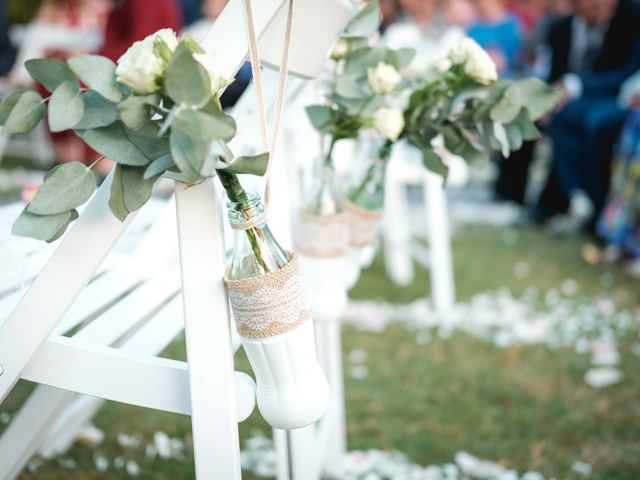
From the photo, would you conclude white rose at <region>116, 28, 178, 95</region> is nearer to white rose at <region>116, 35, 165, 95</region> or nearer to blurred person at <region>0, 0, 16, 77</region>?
white rose at <region>116, 35, 165, 95</region>

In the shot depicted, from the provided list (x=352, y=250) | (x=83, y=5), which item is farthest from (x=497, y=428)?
(x=83, y=5)

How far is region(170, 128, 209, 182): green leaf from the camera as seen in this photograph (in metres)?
0.81

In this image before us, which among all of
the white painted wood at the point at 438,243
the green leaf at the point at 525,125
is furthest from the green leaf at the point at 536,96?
the white painted wood at the point at 438,243

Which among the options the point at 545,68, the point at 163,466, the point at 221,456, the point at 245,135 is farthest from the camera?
the point at 545,68

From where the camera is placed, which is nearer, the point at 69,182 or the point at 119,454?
the point at 69,182

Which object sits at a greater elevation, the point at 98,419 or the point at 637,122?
the point at 637,122

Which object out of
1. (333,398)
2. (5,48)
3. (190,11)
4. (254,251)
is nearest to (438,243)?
(333,398)

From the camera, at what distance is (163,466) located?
5.88 feet

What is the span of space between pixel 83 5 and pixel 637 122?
6.71m

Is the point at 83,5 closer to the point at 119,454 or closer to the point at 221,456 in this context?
the point at 119,454

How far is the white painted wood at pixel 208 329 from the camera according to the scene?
0.94 meters

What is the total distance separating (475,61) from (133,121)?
694mm

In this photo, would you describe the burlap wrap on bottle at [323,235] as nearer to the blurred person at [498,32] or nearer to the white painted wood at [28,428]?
the white painted wood at [28,428]

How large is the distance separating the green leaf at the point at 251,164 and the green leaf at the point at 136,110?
122 millimetres
